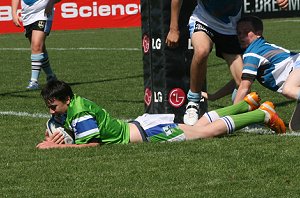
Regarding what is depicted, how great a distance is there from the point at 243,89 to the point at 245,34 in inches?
22.6

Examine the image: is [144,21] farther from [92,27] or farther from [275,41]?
[92,27]

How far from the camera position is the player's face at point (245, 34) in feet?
31.6

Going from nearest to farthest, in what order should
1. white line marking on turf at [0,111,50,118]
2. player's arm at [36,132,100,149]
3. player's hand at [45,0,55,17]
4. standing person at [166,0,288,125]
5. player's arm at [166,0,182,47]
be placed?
player's arm at [36,132,100,149] → player's arm at [166,0,182,47] → standing person at [166,0,288,125] → white line marking on turf at [0,111,50,118] → player's hand at [45,0,55,17]

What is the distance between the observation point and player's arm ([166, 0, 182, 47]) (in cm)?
975

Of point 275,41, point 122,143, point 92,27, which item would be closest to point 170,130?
point 122,143

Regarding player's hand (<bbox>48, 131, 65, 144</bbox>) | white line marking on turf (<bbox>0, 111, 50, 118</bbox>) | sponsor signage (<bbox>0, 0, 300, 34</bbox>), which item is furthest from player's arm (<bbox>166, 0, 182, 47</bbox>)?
sponsor signage (<bbox>0, 0, 300, 34</bbox>)

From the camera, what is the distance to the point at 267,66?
9.45 metres

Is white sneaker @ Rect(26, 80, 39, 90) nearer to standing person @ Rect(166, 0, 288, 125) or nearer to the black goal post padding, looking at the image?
the black goal post padding

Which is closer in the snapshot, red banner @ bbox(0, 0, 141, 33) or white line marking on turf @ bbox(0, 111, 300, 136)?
white line marking on turf @ bbox(0, 111, 300, 136)

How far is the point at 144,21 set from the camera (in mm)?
10523

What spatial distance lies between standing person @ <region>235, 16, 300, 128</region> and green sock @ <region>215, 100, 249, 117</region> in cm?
11

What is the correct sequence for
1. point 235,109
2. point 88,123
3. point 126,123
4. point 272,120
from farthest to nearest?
1. point 235,109
2. point 272,120
3. point 126,123
4. point 88,123

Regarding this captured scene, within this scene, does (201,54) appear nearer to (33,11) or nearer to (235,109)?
(235,109)

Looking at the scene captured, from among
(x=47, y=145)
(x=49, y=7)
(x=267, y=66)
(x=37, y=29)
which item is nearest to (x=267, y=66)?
(x=267, y=66)
